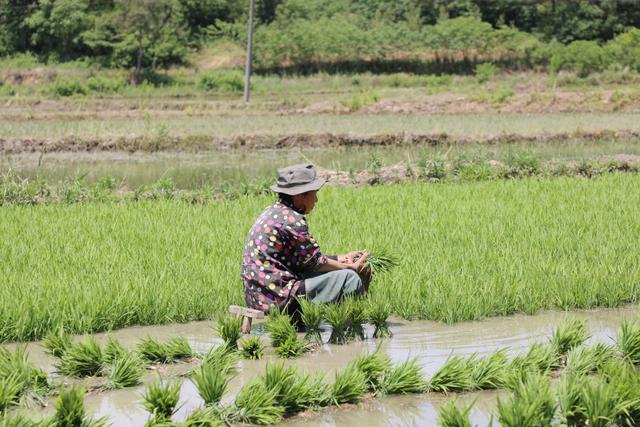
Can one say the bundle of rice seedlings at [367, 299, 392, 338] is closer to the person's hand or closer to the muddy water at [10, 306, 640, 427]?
the muddy water at [10, 306, 640, 427]

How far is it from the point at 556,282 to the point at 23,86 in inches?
1029

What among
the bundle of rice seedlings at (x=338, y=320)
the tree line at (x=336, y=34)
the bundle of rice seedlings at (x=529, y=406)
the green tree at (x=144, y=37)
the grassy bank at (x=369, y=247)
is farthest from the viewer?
the tree line at (x=336, y=34)

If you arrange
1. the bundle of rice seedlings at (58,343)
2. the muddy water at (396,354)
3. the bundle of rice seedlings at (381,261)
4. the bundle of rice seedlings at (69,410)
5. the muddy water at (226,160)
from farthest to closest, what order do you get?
the muddy water at (226,160)
the bundle of rice seedlings at (381,261)
the bundle of rice seedlings at (58,343)
the muddy water at (396,354)
the bundle of rice seedlings at (69,410)

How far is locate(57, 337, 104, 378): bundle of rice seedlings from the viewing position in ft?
14.1

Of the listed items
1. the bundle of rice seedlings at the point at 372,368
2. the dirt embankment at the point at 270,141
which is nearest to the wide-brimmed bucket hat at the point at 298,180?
the bundle of rice seedlings at the point at 372,368

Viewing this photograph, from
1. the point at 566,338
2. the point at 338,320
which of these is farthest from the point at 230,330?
the point at 566,338

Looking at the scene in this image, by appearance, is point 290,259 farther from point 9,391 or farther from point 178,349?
point 9,391

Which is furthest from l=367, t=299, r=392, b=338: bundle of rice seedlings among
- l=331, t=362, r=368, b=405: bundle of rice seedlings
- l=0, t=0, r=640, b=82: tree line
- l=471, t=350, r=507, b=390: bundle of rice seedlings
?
l=0, t=0, r=640, b=82: tree line

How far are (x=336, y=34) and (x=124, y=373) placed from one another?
31.7 m

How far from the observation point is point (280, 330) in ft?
15.6

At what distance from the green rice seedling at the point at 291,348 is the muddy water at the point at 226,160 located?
21.6ft

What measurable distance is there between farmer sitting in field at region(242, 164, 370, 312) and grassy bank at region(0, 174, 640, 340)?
46 cm

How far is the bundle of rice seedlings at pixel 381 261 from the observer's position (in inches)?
219

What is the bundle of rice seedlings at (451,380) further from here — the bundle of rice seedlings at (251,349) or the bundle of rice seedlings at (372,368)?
the bundle of rice seedlings at (251,349)
